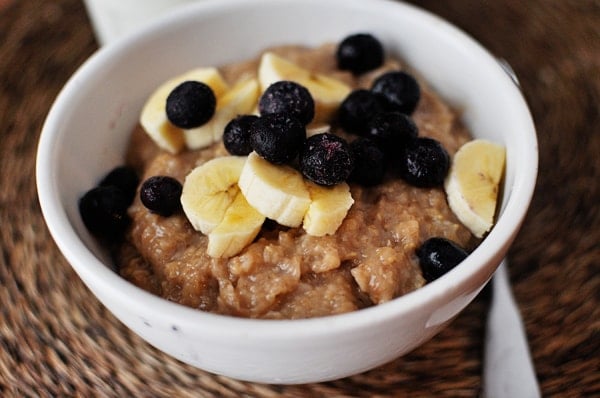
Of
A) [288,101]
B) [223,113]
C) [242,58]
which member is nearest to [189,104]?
[223,113]

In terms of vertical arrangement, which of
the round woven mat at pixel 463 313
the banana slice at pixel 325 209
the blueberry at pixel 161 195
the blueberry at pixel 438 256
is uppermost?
the banana slice at pixel 325 209

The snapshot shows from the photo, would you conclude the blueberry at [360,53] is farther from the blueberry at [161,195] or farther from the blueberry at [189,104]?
the blueberry at [161,195]

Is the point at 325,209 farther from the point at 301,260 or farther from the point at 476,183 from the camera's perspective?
the point at 476,183

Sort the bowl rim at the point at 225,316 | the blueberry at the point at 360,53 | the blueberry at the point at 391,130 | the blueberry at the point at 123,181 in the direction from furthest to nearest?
1. the blueberry at the point at 360,53
2. the blueberry at the point at 123,181
3. the blueberry at the point at 391,130
4. the bowl rim at the point at 225,316

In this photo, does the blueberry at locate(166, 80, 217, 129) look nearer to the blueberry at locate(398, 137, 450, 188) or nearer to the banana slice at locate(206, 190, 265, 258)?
the banana slice at locate(206, 190, 265, 258)

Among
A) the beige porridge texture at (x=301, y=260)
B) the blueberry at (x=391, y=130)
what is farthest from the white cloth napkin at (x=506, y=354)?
the blueberry at (x=391, y=130)

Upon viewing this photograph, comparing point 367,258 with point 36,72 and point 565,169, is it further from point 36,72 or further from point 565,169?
point 36,72

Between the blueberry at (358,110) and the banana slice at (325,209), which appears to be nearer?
the banana slice at (325,209)
